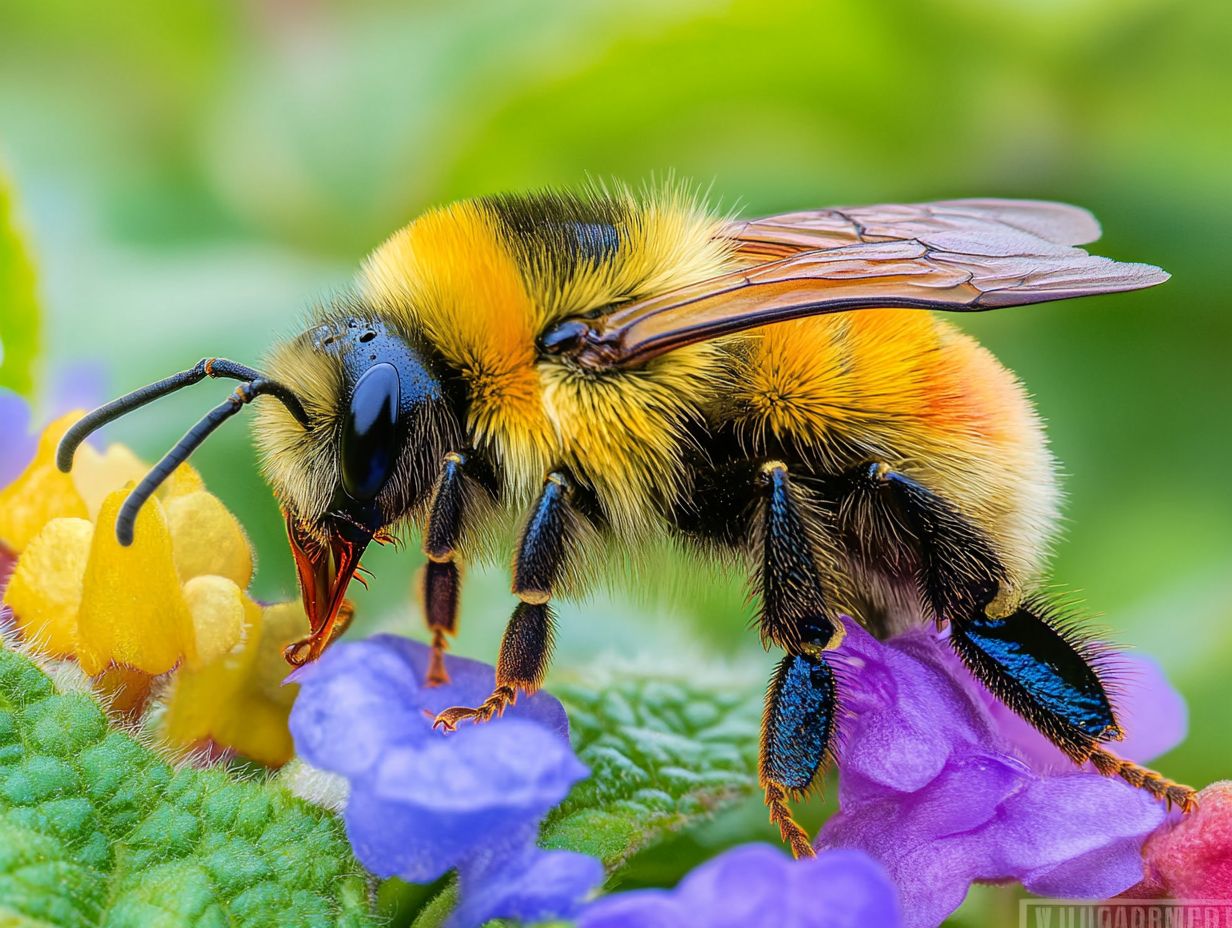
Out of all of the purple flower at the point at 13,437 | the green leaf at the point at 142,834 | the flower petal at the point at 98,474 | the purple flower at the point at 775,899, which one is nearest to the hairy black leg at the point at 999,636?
the purple flower at the point at 775,899

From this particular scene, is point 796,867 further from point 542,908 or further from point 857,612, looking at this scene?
point 857,612

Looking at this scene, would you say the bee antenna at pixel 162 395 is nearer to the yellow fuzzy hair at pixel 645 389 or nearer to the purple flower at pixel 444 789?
the yellow fuzzy hair at pixel 645 389

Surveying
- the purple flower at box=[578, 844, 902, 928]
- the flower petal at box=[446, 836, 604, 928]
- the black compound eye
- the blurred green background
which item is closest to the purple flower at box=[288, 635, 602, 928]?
the flower petal at box=[446, 836, 604, 928]

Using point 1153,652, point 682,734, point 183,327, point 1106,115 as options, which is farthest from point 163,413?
point 1106,115

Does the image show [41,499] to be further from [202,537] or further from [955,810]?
[955,810]

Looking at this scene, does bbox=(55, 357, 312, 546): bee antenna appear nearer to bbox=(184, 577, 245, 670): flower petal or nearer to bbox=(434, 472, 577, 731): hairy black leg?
bbox=(184, 577, 245, 670): flower petal
